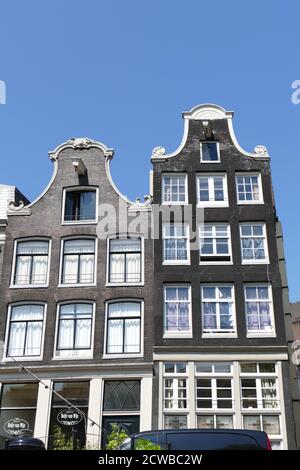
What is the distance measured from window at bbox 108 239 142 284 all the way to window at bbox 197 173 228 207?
3.58 metres

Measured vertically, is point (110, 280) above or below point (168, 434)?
above

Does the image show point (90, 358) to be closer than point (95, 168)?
Yes

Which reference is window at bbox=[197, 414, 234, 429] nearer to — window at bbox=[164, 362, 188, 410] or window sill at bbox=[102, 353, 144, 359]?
window at bbox=[164, 362, 188, 410]

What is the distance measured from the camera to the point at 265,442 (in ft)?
41.3

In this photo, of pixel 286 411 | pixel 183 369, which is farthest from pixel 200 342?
pixel 286 411

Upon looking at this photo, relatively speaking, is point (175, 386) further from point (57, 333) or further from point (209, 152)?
point (209, 152)

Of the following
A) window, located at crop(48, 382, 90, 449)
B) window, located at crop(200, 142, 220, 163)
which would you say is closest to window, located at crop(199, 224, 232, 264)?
window, located at crop(200, 142, 220, 163)

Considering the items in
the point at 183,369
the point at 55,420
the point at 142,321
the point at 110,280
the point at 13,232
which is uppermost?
the point at 13,232

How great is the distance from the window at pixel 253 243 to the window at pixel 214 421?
21.5 ft

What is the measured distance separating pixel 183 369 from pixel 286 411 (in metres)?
4.28

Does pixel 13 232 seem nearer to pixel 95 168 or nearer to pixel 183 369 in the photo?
pixel 95 168

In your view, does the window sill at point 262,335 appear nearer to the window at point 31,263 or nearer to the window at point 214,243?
the window at point 214,243

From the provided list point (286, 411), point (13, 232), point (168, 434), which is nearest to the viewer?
point (168, 434)

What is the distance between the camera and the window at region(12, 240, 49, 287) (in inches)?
1008
